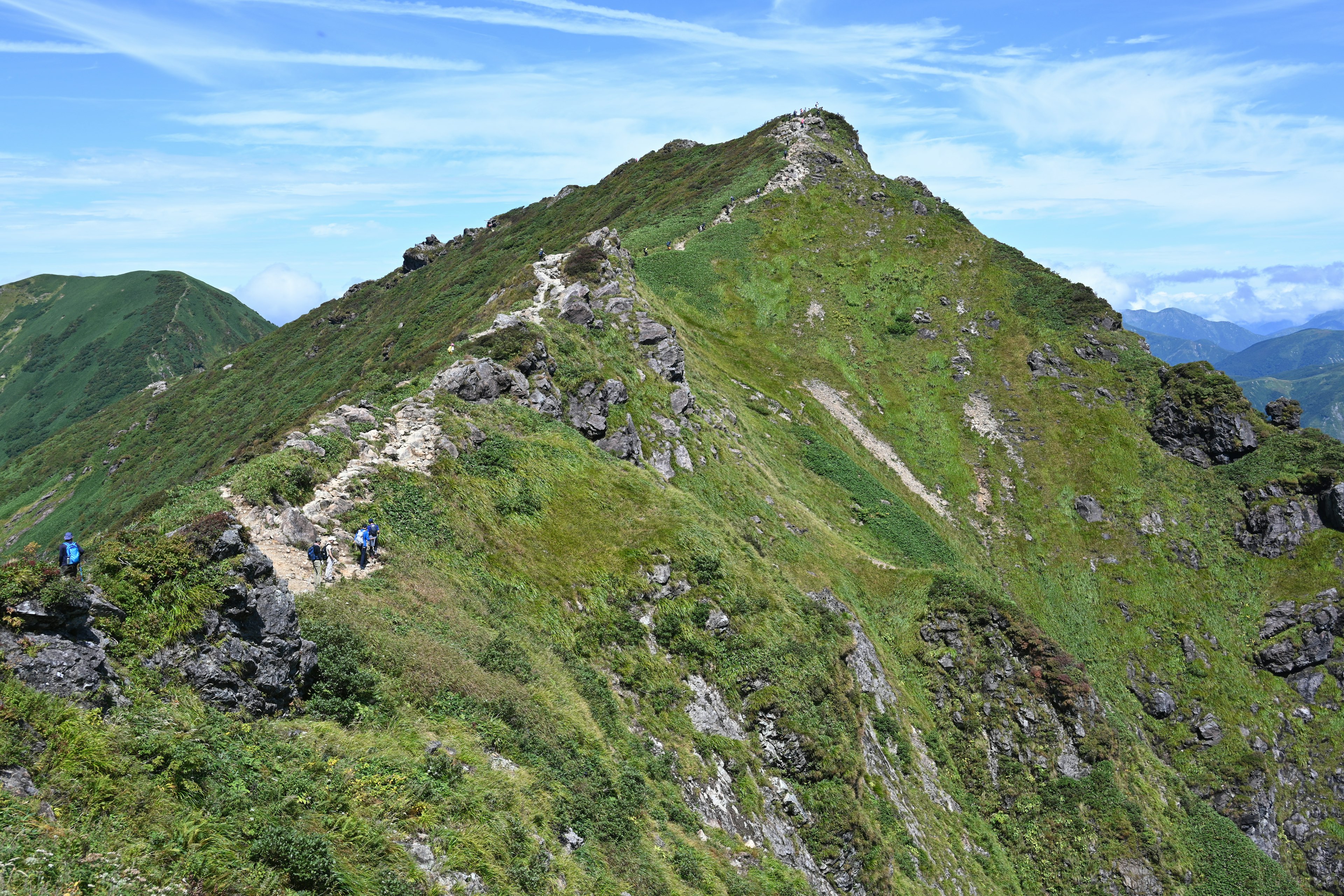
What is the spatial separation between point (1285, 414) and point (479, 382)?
288 ft

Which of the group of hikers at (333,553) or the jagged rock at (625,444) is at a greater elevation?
the jagged rock at (625,444)

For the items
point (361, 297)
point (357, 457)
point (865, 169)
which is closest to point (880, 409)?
point (865, 169)

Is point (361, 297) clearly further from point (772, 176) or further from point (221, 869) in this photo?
point (221, 869)

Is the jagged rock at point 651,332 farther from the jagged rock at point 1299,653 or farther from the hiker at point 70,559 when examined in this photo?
the jagged rock at point 1299,653

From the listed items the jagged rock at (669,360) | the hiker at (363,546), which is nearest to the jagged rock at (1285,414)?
the jagged rock at (669,360)

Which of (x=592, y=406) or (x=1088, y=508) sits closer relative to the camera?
(x=592, y=406)

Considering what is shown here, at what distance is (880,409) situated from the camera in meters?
80.4

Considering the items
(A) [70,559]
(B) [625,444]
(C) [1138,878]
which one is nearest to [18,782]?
(A) [70,559]

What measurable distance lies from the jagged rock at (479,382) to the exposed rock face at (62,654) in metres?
24.8

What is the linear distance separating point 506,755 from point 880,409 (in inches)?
2751

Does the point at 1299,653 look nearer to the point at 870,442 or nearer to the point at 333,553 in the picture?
the point at 870,442

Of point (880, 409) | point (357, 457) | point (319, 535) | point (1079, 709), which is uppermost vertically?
point (880, 409)

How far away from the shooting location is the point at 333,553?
2311cm

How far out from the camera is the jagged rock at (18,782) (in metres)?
10.1
